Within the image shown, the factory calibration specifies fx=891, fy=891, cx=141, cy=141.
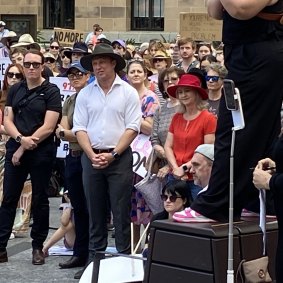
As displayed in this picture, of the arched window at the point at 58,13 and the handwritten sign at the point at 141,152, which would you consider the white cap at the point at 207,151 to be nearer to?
the handwritten sign at the point at 141,152

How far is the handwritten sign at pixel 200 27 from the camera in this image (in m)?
17.1

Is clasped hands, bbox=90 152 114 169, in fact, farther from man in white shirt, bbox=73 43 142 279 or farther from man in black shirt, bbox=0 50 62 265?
man in black shirt, bbox=0 50 62 265

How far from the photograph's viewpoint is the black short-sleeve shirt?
8.40 m

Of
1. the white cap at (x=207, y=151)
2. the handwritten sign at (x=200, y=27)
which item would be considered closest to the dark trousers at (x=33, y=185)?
the white cap at (x=207, y=151)

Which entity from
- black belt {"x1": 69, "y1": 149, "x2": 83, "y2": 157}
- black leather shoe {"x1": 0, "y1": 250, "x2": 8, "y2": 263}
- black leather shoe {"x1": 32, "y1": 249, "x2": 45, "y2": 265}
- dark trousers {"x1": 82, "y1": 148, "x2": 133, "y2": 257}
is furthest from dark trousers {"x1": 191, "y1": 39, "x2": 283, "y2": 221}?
black leather shoe {"x1": 0, "y1": 250, "x2": 8, "y2": 263}

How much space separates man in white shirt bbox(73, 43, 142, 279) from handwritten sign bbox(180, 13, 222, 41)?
30.9 feet

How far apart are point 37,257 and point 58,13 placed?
22.5 m

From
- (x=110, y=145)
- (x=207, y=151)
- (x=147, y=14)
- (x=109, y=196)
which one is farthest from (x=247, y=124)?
(x=147, y=14)

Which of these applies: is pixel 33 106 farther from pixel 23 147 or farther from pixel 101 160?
pixel 101 160

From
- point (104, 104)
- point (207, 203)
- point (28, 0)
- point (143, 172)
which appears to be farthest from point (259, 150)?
point (28, 0)

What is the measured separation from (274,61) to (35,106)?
3.75 m

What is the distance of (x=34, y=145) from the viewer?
8.30 meters

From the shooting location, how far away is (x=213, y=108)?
342 inches

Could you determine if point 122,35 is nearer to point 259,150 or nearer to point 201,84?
point 201,84
